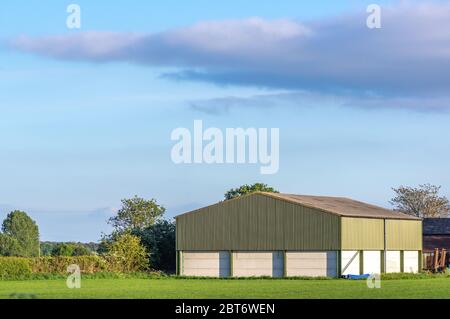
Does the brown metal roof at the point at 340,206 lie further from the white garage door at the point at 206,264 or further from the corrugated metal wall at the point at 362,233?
the white garage door at the point at 206,264

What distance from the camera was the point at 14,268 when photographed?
7494cm

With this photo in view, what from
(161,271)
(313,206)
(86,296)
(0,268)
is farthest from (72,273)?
(86,296)

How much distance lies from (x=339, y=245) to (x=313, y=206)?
12.2ft

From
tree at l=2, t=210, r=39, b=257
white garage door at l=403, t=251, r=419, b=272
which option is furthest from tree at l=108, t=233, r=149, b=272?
tree at l=2, t=210, r=39, b=257

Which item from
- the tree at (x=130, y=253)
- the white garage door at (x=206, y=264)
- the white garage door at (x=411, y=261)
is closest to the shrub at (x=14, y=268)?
the tree at (x=130, y=253)

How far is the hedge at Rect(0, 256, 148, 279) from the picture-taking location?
74562 mm

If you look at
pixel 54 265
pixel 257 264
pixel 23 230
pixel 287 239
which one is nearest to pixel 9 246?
Result: pixel 23 230

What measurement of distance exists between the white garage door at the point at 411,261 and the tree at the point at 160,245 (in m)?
18.3

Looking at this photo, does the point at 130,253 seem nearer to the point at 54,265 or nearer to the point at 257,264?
the point at 54,265

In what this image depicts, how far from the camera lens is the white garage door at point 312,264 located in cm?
7762

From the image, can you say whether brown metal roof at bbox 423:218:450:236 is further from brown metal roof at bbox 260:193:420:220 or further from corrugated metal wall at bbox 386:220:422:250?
corrugated metal wall at bbox 386:220:422:250

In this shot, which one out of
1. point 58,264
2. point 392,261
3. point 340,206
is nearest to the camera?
point 58,264

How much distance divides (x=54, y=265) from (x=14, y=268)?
4.15 m

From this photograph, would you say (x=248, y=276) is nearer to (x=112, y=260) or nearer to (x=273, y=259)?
(x=273, y=259)
